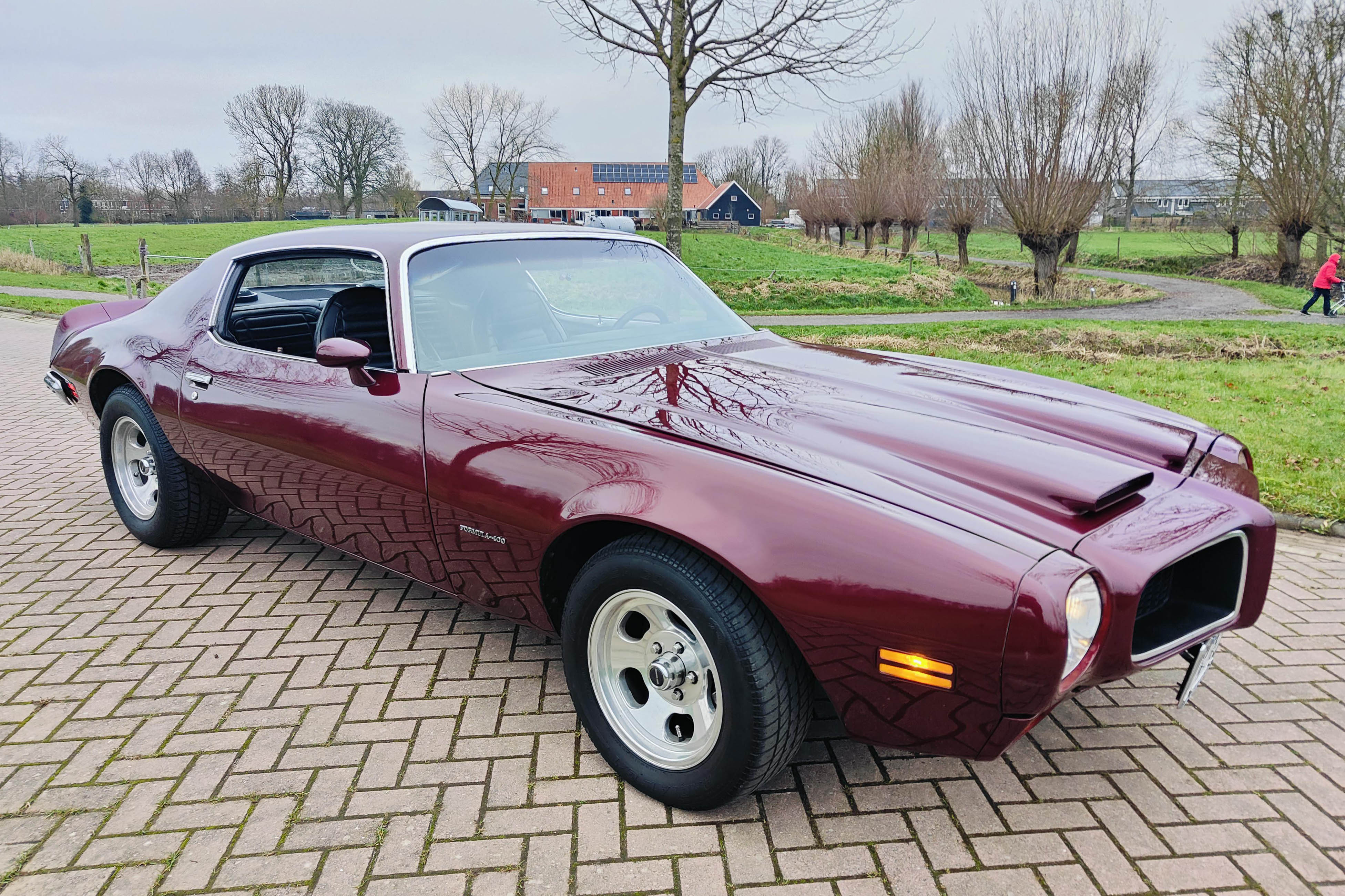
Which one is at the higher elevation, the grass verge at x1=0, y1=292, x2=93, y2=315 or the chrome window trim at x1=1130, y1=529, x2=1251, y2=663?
the grass verge at x1=0, y1=292, x2=93, y2=315

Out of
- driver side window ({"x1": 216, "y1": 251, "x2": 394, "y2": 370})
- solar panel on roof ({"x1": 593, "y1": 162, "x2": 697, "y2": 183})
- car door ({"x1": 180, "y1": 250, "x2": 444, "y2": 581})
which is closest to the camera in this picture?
car door ({"x1": 180, "y1": 250, "x2": 444, "y2": 581})

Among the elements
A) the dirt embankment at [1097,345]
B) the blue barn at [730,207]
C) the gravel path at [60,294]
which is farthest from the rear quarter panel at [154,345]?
the blue barn at [730,207]

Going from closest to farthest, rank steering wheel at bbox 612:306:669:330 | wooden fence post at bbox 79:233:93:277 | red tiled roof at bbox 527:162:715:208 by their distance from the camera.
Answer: steering wheel at bbox 612:306:669:330 < wooden fence post at bbox 79:233:93:277 < red tiled roof at bbox 527:162:715:208

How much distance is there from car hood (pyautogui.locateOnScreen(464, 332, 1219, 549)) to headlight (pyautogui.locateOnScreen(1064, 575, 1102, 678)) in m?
0.10

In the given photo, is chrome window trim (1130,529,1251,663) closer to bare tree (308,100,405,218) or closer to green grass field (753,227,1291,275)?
green grass field (753,227,1291,275)

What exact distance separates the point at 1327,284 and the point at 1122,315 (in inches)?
174

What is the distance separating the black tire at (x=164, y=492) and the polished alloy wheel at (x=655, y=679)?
2327mm

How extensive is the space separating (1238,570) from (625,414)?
1.71 m

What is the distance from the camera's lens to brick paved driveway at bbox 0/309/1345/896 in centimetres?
206

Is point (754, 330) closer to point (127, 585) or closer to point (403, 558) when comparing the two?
point (403, 558)

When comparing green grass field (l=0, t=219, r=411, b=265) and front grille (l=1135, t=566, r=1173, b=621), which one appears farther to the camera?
green grass field (l=0, t=219, r=411, b=265)

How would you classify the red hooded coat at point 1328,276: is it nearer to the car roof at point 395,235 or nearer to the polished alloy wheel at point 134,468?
the car roof at point 395,235

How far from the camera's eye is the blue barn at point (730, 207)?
271ft

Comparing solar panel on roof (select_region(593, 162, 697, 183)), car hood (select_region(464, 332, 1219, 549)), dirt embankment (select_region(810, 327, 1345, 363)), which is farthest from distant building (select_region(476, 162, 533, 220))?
car hood (select_region(464, 332, 1219, 549))
